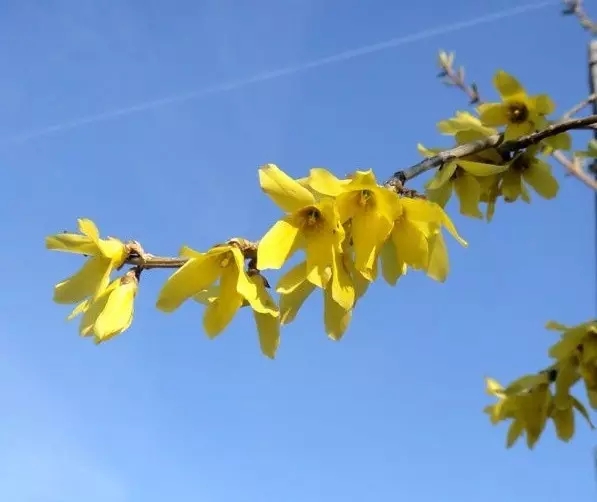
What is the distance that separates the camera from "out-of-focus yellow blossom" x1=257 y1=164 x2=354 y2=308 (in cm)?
118

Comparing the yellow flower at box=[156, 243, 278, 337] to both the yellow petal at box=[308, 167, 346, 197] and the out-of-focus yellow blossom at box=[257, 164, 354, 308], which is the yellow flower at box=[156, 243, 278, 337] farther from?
the yellow petal at box=[308, 167, 346, 197]

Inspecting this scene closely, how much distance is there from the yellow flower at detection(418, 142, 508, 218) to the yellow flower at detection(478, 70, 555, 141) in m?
0.28

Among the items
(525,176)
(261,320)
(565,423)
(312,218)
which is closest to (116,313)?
(261,320)

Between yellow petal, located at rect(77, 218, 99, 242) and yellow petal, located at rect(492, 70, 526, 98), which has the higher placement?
yellow petal, located at rect(492, 70, 526, 98)

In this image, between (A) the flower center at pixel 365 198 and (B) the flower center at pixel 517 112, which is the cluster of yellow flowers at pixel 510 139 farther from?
(A) the flower center at pixel 365 198

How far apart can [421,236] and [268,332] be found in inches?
12.0

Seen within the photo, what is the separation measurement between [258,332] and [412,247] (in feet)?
0.97

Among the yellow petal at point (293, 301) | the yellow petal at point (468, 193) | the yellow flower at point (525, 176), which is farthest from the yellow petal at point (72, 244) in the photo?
the yellow flower at point (525, 176)

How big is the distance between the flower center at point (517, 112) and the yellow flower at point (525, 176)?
97 mm

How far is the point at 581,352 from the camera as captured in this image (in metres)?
1.92

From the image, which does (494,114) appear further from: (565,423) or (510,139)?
(565,423)

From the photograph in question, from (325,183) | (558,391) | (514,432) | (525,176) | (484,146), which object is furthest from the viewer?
(514,432)

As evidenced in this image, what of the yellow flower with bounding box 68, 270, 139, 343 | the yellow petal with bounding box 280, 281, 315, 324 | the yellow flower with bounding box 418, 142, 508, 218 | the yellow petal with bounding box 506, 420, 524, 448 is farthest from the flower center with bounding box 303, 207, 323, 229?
the yellow petal with bounding box 506, 420, 524, 448

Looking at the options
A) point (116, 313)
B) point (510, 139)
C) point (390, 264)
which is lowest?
point (116, 313)
